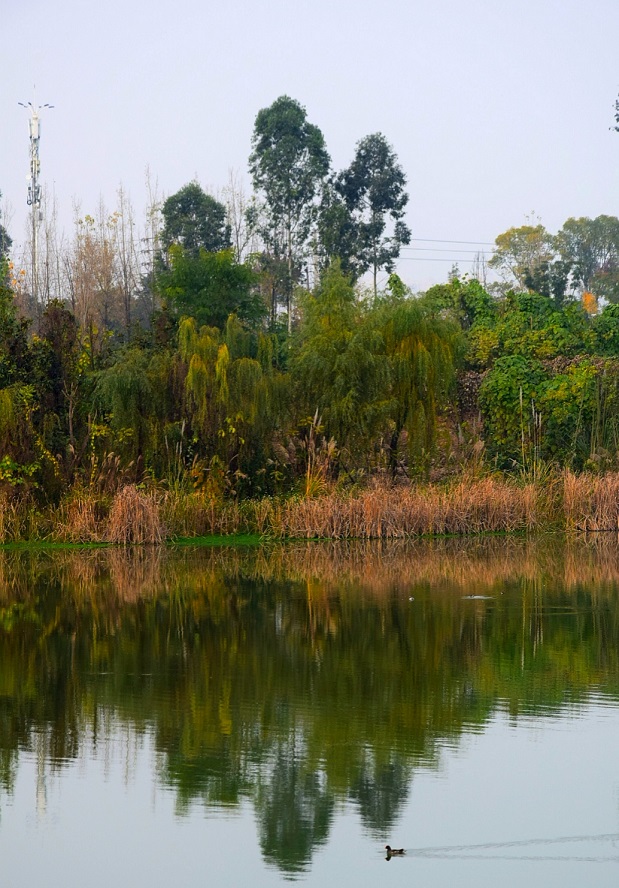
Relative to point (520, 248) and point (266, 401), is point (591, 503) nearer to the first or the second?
point (266, 401)

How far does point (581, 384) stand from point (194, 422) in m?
9.82

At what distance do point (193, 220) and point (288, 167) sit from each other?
3.37 metres

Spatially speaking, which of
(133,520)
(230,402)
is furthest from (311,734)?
(230,402)

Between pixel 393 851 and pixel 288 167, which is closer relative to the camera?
pixel 393 851

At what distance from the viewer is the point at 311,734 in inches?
322

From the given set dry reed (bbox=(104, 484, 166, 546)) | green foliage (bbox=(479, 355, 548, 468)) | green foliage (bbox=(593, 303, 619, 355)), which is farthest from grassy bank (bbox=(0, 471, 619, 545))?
green foliage (bbox=(593, 303, 619, 355))

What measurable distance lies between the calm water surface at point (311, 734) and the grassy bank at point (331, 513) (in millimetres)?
4896

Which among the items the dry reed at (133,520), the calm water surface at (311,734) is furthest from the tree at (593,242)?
the calm water surface at (311,734)

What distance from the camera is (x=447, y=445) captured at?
25250 millimetres

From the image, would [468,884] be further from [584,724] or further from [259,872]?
[584,724]

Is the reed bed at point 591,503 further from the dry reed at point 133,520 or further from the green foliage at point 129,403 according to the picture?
the green foliage at point 129,403

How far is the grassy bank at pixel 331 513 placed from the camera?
20.5 metres

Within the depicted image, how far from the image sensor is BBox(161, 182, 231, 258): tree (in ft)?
136

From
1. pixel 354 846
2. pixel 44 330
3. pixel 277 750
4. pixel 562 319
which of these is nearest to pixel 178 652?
pixel 277 750
